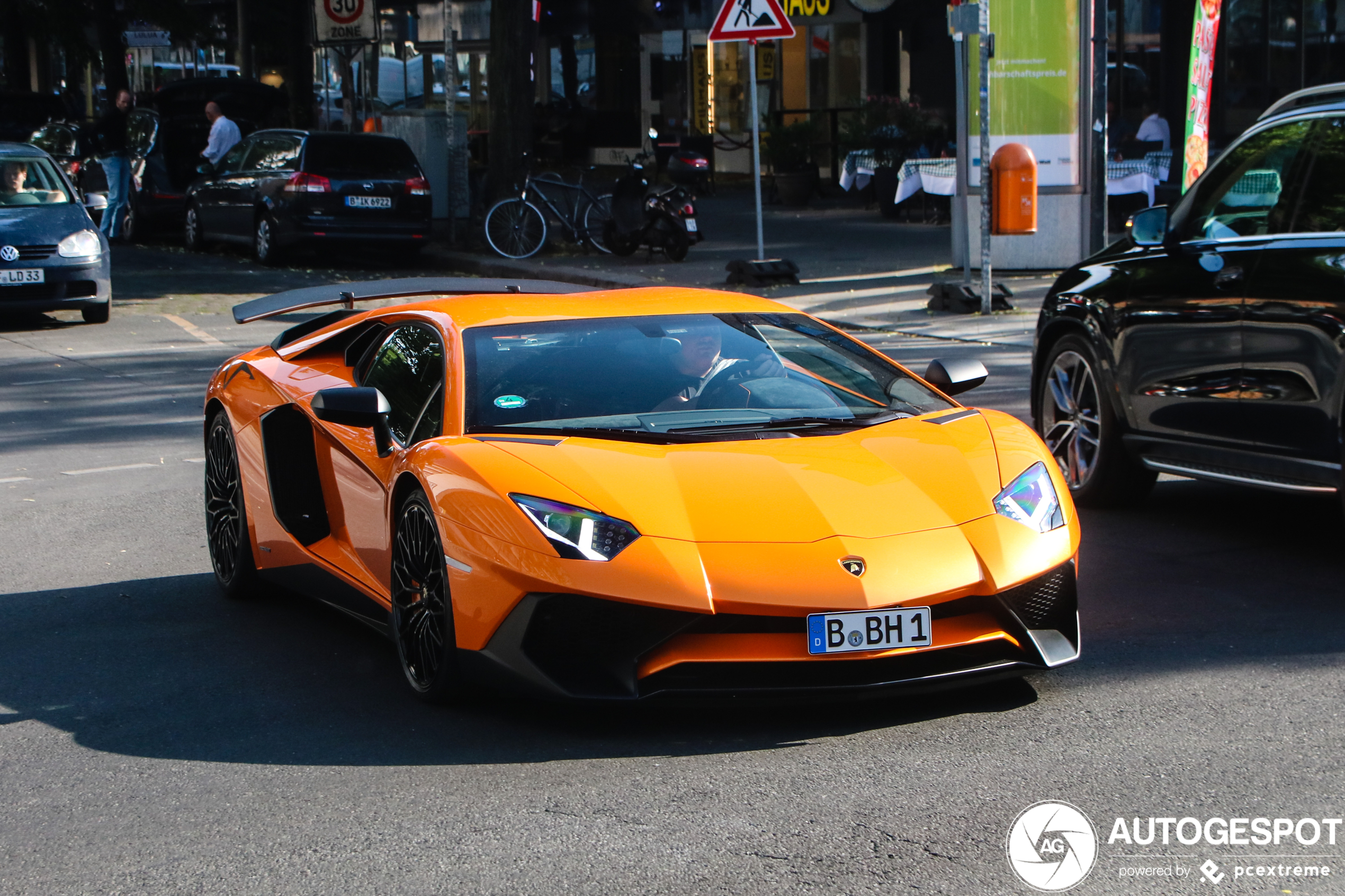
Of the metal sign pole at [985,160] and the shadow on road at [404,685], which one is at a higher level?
the metal sign pole at [985,160]

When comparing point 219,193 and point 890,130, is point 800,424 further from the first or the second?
point 890,130

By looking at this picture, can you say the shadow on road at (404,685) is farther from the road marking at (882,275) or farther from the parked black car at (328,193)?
the parked black car at (328,193)

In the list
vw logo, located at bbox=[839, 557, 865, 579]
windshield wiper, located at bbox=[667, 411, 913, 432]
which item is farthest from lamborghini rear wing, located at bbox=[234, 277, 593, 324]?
vw logo, located at bbox=[839, 557, 865, 579]

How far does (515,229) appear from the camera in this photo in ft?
70.5

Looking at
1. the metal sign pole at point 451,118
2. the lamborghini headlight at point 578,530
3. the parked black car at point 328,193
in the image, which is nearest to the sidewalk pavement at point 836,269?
the metal sign pole at point 451,118

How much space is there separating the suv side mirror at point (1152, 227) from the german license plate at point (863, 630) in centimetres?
341

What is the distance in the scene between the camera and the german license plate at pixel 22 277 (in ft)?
51.1

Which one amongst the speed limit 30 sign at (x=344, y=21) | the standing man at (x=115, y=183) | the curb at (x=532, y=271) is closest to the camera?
the curb at (x=532, y=271)

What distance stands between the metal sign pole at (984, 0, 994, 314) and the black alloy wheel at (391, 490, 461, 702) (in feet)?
34.7

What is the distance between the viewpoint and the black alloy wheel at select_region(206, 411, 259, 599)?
6422 millimetres

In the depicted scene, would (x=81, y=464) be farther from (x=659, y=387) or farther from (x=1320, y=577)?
(x=1320, y=577)

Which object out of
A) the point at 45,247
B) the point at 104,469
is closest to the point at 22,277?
the point at 45,247

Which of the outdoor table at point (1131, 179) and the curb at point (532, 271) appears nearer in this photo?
the curb at point (532, 271)

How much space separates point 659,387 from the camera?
5.37 m
